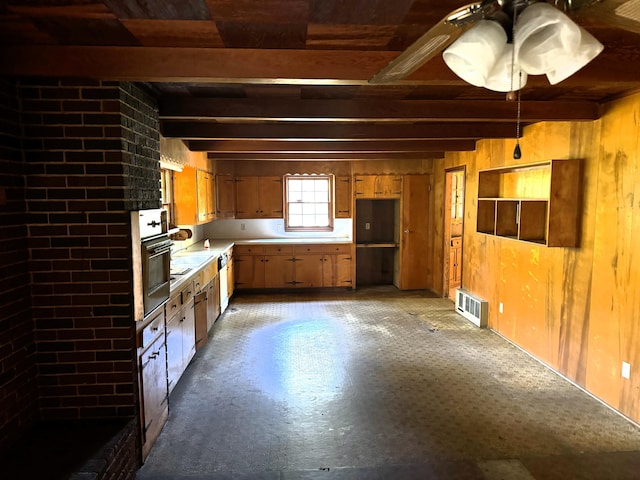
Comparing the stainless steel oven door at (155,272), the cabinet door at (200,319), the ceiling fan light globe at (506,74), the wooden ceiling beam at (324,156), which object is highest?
the wooden ceiling beam at (324,156)

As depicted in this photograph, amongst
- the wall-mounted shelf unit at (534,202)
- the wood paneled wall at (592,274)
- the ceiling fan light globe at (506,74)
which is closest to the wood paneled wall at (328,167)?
the wall-mounted shelf unit at (534,202)

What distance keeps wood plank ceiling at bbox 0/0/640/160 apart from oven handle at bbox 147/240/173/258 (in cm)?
99

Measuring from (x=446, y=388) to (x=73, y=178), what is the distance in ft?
10.3

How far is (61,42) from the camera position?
197 cm

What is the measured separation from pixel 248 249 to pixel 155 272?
3.97 m

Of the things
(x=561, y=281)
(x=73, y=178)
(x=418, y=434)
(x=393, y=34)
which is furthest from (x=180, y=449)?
(x=561, y=281)

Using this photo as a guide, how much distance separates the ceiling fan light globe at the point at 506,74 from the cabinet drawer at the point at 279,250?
546 cm

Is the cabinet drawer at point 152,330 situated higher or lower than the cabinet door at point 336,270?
higher

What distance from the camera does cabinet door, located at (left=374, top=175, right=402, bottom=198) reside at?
21.9ft

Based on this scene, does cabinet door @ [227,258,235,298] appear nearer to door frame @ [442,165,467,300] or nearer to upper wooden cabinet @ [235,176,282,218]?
upper wooden cabinet @ [235,176,282,218]

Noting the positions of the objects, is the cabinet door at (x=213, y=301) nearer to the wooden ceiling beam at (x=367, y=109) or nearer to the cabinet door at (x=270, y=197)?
the cabinet door at (x=270, y=197)

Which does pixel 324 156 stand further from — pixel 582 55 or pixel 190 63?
pixel 582 55

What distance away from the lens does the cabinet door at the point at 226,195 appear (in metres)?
6.62

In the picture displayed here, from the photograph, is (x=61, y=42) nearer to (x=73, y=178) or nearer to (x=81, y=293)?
(x=73, y=178)
